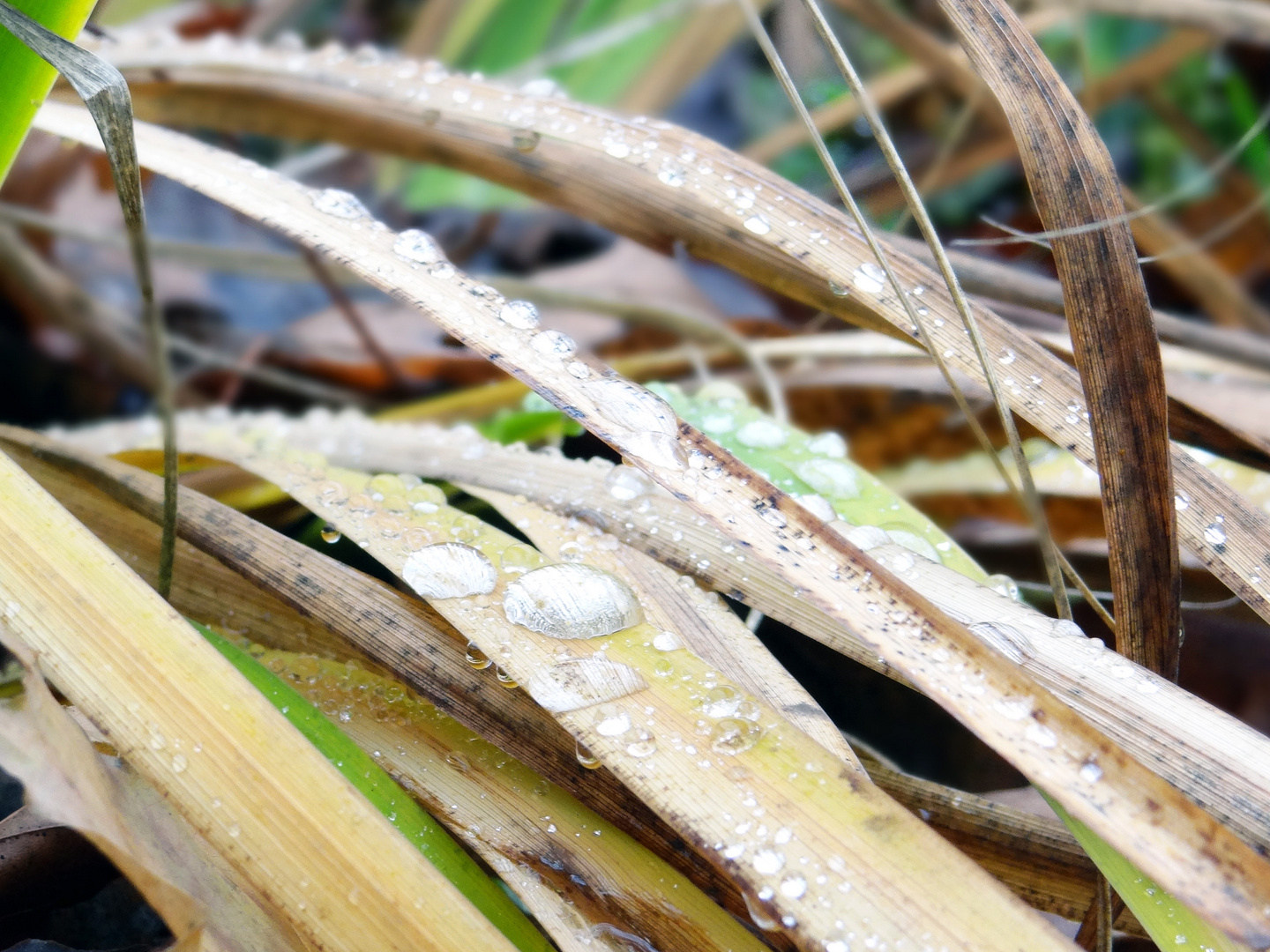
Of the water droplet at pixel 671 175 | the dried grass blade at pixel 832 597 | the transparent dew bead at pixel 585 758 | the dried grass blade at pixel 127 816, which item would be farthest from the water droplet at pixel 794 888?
the water droplet at pixel 671 175

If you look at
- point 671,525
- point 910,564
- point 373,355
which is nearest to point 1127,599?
point 910,564

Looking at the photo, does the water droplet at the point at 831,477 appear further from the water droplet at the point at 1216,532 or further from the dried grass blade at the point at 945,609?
the water droplet at the point at 1216,532

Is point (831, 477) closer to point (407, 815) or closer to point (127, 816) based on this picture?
point (407, 815)

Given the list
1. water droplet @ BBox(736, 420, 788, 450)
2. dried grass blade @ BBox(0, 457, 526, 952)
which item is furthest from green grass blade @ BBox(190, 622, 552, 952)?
water droplet @ BBox(736, 420, 788, 450)

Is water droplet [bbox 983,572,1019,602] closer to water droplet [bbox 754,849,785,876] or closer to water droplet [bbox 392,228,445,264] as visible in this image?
water droplet [bbox 754,849,785,876]

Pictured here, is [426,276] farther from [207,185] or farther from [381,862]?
[381,862]
